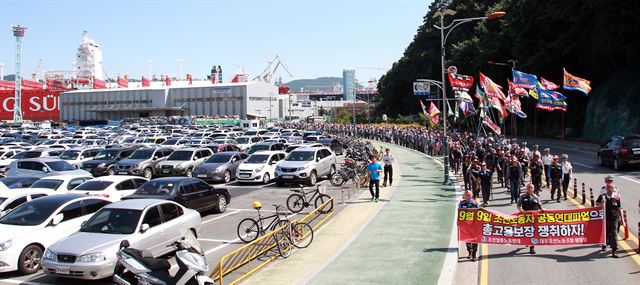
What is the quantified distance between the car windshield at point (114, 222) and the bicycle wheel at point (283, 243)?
2871mm

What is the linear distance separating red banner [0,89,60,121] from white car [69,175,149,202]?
529 ft

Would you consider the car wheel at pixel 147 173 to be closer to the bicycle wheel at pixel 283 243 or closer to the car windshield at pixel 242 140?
the car windshield at pixel 242 140

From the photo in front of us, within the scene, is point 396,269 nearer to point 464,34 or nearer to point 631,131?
point 631,131

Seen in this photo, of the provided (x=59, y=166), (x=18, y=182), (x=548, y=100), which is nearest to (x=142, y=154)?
(x=59, y=166)

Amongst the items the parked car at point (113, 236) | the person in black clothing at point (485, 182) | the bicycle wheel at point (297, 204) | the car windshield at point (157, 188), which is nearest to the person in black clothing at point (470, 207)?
the parked car at point (113, 236)

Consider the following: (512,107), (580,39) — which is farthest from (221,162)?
(580,39)

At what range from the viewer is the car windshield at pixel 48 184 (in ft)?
61.1

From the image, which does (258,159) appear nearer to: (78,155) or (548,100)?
(78,155)

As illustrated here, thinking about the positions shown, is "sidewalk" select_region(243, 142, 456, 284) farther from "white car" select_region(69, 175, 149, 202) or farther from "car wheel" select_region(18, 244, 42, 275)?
"white car" select_region(69, 175, 149, 202)

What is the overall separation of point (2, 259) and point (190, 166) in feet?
55.6

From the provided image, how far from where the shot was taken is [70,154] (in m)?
30.0

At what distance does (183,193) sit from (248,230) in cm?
412

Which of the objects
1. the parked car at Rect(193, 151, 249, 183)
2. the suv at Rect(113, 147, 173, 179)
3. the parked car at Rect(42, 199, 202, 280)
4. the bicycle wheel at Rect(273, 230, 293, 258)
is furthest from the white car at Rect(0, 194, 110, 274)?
the suv at Rect(113, 147, 173, 179)

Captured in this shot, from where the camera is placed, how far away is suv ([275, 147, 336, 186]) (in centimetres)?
2409
